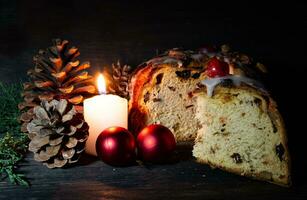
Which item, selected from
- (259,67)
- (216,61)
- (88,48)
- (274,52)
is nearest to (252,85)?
(216,61)

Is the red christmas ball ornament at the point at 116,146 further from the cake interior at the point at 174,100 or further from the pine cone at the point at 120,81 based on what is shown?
the pine cone at the point at 120,81

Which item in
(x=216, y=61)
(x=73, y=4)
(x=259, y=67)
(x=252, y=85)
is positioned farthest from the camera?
(x=73, y=4)

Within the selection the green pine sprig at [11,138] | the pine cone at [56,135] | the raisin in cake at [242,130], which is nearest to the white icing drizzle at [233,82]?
the raisin in cake at [242,130]

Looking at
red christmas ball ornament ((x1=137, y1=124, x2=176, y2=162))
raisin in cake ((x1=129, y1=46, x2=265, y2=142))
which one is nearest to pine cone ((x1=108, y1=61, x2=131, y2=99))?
raisin in cake ((x1=129, y1=46, x2=265, y2=142))

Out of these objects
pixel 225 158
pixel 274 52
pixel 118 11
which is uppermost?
pixel 118 11

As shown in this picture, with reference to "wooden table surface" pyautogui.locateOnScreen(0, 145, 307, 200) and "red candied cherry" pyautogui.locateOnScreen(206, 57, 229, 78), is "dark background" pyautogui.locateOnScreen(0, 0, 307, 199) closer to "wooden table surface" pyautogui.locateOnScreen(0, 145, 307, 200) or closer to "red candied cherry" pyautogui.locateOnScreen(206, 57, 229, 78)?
"red candied cherry" pyautogui.locateOnScreen(206, 57, 229, 78)

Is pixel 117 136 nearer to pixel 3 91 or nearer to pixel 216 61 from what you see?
pixel 216 61

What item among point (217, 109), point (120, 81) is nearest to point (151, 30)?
point (120, 81)
